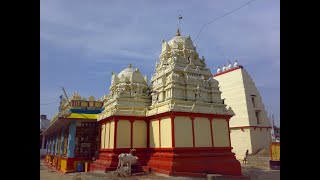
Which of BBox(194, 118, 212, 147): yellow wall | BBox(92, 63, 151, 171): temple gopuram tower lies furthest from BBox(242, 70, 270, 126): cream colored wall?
BBox(92, 63, 151, 171): temple gopuram tower

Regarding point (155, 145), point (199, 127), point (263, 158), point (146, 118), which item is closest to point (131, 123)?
point (146, 118)

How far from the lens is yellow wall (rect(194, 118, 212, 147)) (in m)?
19.2

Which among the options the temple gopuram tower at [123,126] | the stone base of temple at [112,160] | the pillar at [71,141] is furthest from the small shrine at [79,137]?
the stone base of temple at [112,160]

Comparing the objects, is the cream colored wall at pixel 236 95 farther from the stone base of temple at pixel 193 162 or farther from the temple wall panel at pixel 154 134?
the temple wall panel at pixel 154 134

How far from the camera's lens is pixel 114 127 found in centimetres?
2094

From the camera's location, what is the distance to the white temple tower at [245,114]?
1304 inches

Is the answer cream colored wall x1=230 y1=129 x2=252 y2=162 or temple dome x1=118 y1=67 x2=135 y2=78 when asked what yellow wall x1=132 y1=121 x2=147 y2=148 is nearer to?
temple dome x1=118 y1=67 x2=135 y2=78

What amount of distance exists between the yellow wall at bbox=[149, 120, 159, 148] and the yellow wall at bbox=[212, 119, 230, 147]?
14.1 feet

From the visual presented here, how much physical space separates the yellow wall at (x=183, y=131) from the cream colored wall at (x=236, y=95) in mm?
16798
